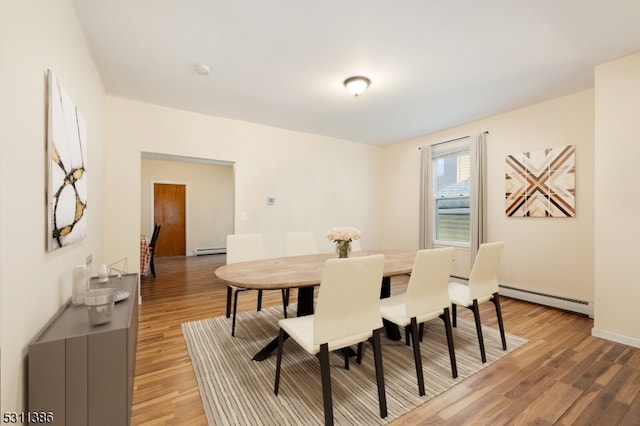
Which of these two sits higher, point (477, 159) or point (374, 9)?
point (374, 9)

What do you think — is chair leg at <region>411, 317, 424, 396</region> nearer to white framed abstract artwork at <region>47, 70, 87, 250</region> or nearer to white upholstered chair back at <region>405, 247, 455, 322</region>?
white upholstered chair back at <region>405, 247, 455, 322</region>

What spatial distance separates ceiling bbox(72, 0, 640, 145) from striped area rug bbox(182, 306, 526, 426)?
8.48ft

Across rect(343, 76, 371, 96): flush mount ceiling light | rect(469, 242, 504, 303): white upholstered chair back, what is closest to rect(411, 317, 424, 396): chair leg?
rect(469, 242, 504, 303): white upholstered chair back

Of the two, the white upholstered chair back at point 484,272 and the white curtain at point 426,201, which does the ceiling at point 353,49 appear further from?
the white upholstered chair back at point 484,272

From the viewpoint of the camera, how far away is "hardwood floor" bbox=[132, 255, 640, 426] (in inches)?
60.7

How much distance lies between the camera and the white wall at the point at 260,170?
3.34m

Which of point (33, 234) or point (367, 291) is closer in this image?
point (33, 234)

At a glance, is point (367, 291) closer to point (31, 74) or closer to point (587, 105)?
point (31, 74)

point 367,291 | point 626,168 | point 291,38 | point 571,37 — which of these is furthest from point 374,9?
point 626,168

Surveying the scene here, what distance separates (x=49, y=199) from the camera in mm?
1377

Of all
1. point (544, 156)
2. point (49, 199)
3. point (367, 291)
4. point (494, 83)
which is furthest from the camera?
point (544, 156)

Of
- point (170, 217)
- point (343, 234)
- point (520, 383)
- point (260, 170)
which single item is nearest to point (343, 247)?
point (343, 234)

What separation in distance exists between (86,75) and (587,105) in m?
5.15

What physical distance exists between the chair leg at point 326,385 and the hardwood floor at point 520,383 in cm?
40
